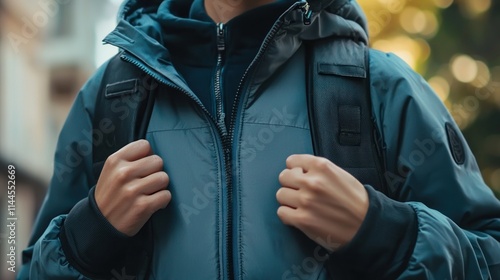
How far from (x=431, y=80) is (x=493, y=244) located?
10.7ft

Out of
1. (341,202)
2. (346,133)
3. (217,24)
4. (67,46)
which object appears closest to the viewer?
(341,202)

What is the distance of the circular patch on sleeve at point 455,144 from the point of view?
2.23 m

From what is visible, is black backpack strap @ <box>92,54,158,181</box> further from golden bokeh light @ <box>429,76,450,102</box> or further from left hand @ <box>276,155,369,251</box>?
golden bokeh light @ <box>429,76,450,102</box>

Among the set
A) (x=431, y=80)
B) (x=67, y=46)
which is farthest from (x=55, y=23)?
(x=431, y=80)

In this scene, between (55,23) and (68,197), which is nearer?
(68,197)

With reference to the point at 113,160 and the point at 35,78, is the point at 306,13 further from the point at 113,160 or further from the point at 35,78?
the point at 35,78

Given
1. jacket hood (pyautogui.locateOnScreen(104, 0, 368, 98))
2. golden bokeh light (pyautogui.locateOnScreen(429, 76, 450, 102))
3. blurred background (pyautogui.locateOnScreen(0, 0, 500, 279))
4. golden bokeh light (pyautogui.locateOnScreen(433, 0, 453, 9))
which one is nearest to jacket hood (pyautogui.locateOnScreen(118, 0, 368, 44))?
jacket hood (pyautogui.locateOnScreen(104, 0, 368, 98))

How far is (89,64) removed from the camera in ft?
74.6

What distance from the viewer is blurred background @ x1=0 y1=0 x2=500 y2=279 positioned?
532 cm

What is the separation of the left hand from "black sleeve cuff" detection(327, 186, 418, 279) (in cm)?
2

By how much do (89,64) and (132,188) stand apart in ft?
69.3

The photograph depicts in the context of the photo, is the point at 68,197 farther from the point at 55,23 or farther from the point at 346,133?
the point at 55,23

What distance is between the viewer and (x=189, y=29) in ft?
7.73

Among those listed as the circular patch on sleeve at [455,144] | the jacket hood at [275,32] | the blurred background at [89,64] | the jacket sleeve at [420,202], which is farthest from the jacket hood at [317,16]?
the blurred background at [89,64]
